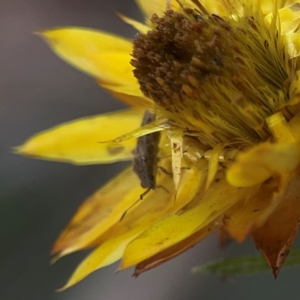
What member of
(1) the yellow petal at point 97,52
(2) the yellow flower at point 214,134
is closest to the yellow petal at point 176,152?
(2) the yellow flower at point 214,134

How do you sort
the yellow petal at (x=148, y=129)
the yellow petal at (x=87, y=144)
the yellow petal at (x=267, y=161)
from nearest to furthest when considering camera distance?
the yellow petal at (x=267, y=161)
the yellow petal at (x=148, y=129)
the yellow petal at (x=87, y=144)

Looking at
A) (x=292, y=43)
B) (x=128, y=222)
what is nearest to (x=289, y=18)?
(x=292, y=43)

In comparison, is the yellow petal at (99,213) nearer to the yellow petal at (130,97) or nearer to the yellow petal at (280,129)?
the yellow petal at (130,97)

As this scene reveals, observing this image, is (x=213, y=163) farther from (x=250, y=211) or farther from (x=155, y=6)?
(x=155, y=6)

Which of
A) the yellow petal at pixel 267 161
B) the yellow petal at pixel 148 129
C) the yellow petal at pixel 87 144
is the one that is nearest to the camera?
the yellow petal at pixel 267 161

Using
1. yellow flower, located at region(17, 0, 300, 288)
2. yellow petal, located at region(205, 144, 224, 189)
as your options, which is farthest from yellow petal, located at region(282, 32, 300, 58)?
yellow petal, located at region(205, 144, 224, 189)

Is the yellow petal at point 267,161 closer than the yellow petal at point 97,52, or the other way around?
the yellow petal at point 267,161
